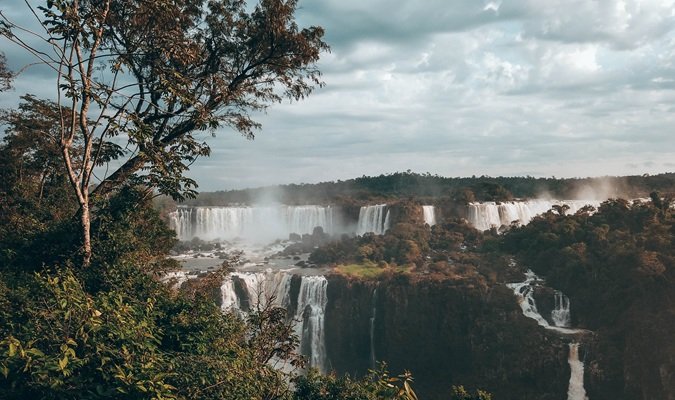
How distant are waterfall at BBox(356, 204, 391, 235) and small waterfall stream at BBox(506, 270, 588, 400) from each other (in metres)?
17.4

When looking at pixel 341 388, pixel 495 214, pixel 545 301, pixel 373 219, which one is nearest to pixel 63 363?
pixel 341 388

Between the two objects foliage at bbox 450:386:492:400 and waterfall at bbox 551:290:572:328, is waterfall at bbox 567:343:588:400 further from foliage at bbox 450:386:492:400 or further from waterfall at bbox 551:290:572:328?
foliage at bbox 450:386:492:400

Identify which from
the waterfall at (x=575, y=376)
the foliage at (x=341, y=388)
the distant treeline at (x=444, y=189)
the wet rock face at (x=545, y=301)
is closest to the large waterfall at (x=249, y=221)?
the distant treeline at (x=444, y=189)

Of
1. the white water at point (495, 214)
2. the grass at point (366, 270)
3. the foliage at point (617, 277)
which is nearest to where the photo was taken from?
the foliage at point (617, 277)

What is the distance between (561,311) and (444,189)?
49.7 meters

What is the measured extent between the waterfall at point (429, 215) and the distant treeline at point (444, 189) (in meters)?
2.78

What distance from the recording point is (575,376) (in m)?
27.0

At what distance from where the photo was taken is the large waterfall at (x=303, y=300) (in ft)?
109

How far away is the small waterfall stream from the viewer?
88.2ft

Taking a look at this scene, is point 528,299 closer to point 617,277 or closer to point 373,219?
point 617,277

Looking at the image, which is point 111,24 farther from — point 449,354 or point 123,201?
point 449,354

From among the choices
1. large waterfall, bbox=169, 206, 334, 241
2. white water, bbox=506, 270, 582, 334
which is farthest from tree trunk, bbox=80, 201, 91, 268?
large waterfall, bbox=169, 206, 334, 241

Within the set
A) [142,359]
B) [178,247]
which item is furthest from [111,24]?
[178,247]

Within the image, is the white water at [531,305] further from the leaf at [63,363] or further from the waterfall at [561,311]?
the leaf at [63,363]
